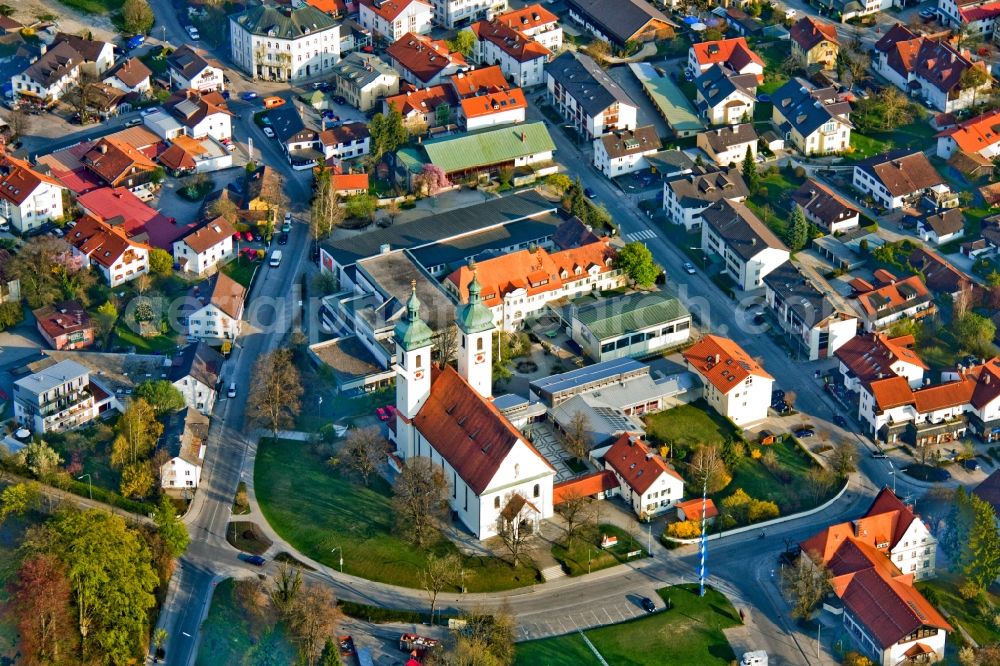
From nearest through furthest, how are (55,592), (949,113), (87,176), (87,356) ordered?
1. (55,592)
2. (87,356)
3. (87,176)
4. (949,113)

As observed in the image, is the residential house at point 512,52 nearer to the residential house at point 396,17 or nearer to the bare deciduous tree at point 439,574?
the residential house at point 396,17

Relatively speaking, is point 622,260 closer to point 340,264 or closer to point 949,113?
point 340,264

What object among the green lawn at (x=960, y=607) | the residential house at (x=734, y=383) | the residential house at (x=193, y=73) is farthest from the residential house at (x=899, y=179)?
the residential house at (x=193, y=73)

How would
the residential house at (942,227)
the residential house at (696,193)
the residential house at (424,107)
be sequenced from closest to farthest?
the residential house at (942,227)
the residential house at (696,193)
the residential house at (424,107)

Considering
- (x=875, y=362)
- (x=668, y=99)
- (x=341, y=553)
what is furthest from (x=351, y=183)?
(x=875, y=362)

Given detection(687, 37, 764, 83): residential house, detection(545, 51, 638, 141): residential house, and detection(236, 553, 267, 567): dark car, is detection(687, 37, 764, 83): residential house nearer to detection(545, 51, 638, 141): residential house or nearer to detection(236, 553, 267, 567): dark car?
detection(545, 51, 638, 141): residential house

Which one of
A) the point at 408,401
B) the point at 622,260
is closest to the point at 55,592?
the point at 408,401

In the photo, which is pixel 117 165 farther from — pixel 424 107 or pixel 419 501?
pixel 419 501
